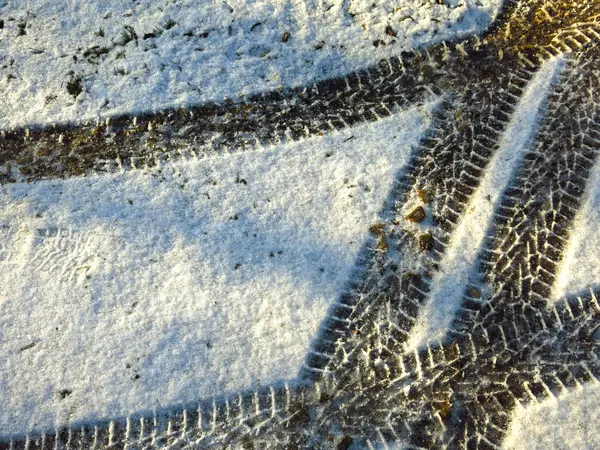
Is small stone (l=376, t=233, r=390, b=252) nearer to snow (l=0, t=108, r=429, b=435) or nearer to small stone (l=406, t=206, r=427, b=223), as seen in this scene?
snow (l=0, t=108, r=429, b=435)

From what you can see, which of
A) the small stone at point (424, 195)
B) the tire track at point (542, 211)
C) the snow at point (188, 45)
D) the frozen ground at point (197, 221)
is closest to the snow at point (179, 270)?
the frozen ground at point (197, 221)

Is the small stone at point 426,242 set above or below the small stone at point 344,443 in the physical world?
above

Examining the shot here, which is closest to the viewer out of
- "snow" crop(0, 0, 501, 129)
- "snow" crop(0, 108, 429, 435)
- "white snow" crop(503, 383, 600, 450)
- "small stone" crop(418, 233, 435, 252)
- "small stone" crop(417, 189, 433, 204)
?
"white snow" crop(503, 383, 600, 450)

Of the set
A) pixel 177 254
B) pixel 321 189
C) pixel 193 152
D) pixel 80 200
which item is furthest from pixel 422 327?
pixel 80 200

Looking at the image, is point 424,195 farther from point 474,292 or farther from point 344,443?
point 344,443

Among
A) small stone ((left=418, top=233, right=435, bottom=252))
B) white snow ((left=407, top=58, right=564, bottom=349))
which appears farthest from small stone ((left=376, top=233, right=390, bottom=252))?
white snow ((left=407, top=58, right=564, bottom=349))

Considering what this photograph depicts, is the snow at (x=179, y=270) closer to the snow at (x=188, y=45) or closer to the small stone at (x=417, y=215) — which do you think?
the small stone at (x=417, y=215)
